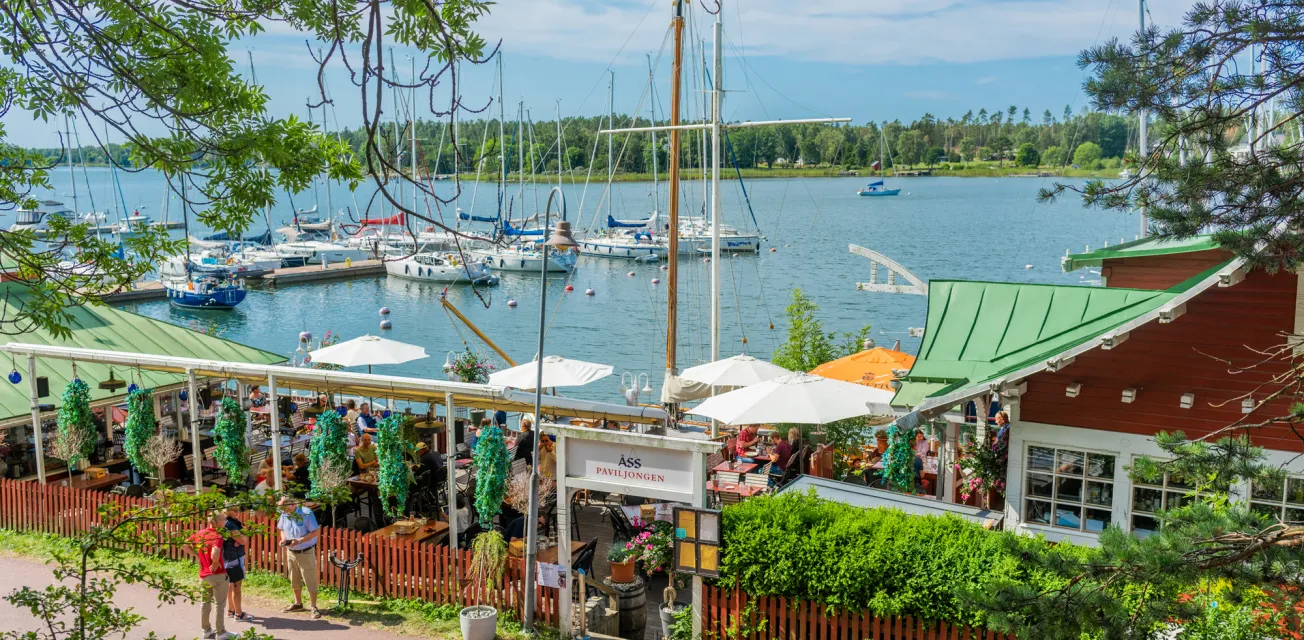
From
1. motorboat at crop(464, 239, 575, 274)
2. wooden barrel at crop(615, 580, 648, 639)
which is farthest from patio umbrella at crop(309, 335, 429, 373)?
motorboat at crop(464, 239, 575, 274)

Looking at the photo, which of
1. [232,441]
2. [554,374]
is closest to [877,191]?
[554,374]

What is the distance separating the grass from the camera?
463 inches

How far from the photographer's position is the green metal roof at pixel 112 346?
1698 cm

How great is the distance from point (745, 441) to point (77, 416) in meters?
9.96

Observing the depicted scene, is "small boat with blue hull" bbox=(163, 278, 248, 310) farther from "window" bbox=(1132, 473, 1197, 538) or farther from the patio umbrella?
"window" bbox=(1132, 473, 1197, 538)

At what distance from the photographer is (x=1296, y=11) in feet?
22.9

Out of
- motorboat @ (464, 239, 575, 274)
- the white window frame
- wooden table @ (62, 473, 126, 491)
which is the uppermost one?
the white window frame

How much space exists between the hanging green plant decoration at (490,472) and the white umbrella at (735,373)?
199 inches

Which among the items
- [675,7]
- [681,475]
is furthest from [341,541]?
[675,7]

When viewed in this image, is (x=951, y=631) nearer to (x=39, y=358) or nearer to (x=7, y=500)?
(x=7, y=500)

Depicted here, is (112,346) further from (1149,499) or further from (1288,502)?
(1288,502)

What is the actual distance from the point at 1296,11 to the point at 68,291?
808cm

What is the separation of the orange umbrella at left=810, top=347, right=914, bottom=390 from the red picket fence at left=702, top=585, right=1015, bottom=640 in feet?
23.6

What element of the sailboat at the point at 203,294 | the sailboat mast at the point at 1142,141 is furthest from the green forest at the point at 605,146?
the sailboat at the point at 203,294
